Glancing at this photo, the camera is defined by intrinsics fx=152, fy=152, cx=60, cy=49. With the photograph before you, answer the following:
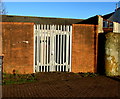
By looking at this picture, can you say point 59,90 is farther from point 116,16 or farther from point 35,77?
point 116,16

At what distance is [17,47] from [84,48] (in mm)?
3732

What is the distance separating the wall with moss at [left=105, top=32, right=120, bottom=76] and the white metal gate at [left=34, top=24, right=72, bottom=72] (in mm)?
2088

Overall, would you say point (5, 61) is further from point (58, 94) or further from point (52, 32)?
point (58, 94)

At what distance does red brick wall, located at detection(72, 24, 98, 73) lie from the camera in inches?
341

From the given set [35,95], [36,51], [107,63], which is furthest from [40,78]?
[107,63]

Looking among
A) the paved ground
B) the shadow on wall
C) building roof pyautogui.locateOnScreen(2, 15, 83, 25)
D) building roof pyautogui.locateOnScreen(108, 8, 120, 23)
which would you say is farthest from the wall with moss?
building roof pyautogui.locateOnScreen(108, 8, 120, 23)

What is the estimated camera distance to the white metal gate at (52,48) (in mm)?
8359

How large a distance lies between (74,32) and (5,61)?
13.4ft

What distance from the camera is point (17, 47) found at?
26.5ft

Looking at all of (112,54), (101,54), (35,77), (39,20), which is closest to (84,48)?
(101,54)

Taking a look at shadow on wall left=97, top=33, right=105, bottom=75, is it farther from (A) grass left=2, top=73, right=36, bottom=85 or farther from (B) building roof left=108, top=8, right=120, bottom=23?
(B) building roof left=108, top=8, right=120, bottom=23

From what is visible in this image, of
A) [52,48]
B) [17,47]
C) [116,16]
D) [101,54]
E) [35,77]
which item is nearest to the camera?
[35,77]

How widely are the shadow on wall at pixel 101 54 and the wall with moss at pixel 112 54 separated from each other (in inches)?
7.9

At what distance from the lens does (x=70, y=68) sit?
8648mm
